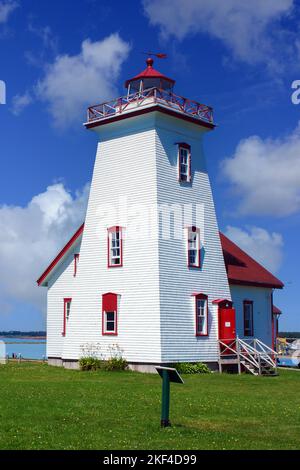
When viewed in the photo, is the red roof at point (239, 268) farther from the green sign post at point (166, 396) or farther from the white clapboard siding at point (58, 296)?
the green sign post at point (166, 396)

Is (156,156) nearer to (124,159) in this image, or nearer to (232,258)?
(124,159)

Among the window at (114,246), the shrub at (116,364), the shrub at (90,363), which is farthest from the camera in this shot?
the window at (114,246)

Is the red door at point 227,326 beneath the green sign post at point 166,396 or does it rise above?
above

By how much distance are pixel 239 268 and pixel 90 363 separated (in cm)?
1014

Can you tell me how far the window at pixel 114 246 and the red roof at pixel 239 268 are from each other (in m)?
4.43

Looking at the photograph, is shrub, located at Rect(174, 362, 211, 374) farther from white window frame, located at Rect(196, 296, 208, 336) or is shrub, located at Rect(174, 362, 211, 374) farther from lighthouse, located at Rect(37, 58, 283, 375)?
white window frame, located at Rect(196, 296, 208, 336)

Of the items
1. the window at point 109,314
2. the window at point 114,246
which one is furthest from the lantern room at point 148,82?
the window at point 109,314

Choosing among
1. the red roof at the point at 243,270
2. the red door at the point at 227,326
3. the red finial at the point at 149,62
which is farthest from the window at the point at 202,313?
the red finial at the point at 149,62

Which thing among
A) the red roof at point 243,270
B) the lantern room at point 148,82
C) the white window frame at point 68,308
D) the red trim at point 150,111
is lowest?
the white window frame at point 68,308

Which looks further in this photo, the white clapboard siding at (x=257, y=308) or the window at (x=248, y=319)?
the window at (x=248, y=319)

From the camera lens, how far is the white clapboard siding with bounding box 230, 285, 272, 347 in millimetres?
A: 33500

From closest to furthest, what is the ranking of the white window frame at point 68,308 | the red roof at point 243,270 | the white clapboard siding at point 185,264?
the white clapboard siding at point 185,264
the red roof at point 243,270
the white window frame at point 68,308

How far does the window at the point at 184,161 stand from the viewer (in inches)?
1178

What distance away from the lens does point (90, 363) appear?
2898cm
